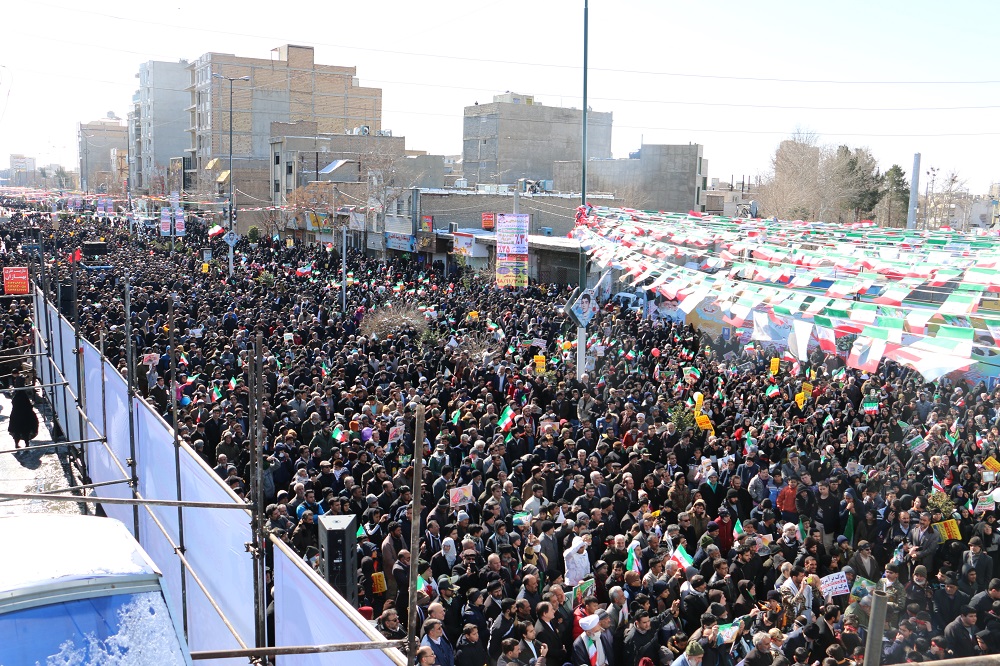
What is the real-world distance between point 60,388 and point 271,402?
519cm

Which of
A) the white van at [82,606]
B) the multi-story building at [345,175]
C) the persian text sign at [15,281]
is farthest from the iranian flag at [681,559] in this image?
the multi-story building at [345,175]

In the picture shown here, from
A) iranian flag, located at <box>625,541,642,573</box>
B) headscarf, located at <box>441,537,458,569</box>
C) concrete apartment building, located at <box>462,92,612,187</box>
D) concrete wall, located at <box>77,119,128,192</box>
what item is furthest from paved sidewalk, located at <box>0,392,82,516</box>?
concrete wall, located at <box>77,119,128,192</box>

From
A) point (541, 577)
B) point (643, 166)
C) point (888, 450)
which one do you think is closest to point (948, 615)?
point (541, 577)

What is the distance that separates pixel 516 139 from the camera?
66375 mm

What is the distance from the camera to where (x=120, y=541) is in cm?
464

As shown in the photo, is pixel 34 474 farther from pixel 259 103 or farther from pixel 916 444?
pixel 259 103

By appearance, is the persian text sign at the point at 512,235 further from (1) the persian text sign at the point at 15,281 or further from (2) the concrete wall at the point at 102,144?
(2) the concrete wall at the point at 102,144

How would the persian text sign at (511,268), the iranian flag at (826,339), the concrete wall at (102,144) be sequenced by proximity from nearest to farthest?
the iranian flag at (826,339) → the persian text sign at (511,268) → the concrete wall at (102,144)

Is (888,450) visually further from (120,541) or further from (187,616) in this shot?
(120,541)

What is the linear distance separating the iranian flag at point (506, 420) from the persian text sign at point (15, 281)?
17.1 metres

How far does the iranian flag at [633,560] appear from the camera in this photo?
8570 mm

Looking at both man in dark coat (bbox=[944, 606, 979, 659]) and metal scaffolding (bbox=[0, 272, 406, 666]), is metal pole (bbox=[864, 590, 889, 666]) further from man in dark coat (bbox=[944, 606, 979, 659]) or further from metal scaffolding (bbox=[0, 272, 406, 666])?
man in dark coat (bbox=[944, 606, 979, 659])

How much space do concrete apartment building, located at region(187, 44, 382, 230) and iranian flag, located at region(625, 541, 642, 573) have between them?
7202 centimetres

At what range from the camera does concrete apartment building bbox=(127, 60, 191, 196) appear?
10188 cm
